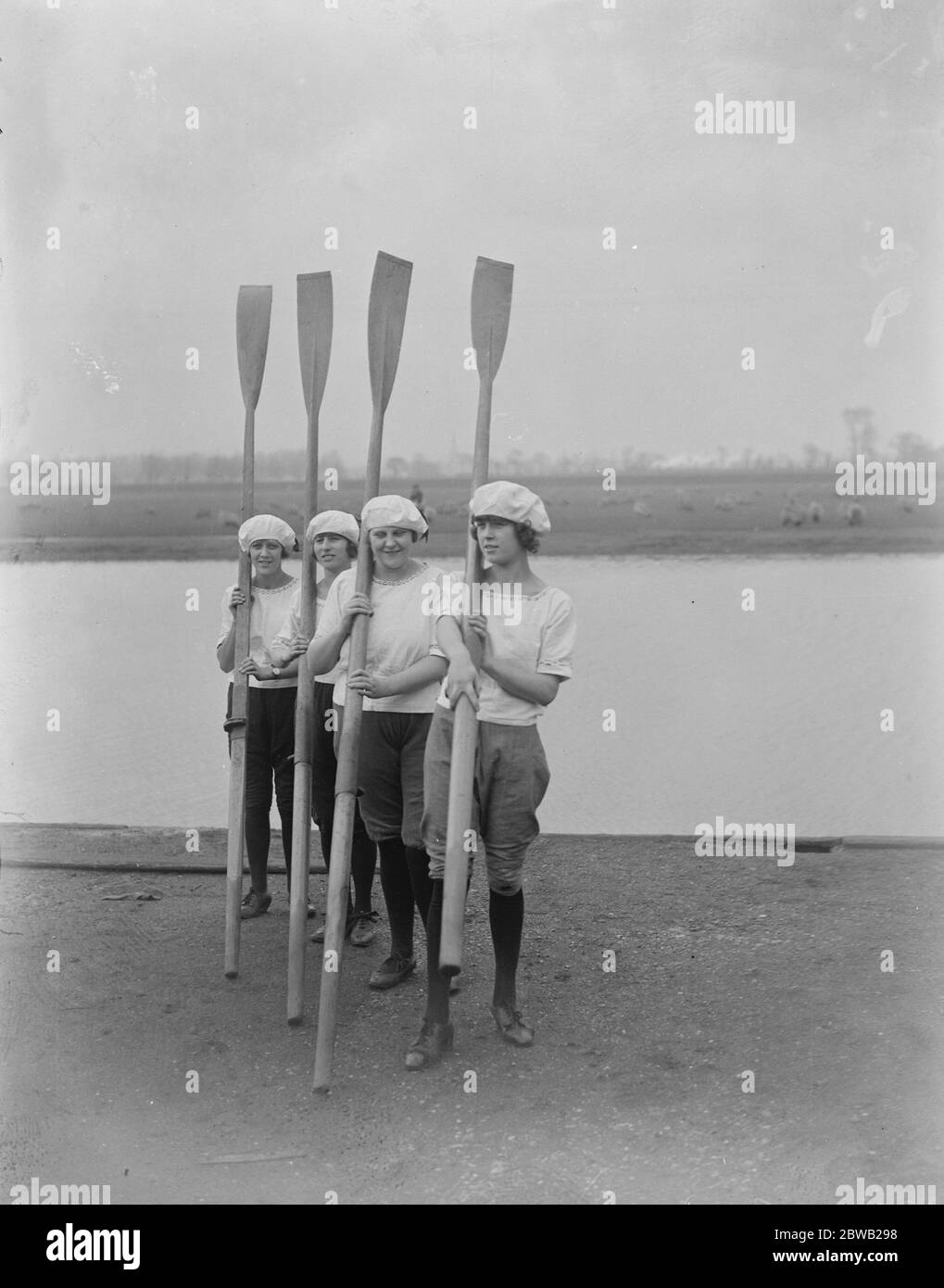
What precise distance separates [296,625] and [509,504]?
3.68 ft

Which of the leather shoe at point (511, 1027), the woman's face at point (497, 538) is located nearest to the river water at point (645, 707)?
the woman's face at point (497, 538)

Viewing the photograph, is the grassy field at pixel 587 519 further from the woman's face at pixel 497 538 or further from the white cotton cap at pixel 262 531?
the woman's face at pixel 497 538

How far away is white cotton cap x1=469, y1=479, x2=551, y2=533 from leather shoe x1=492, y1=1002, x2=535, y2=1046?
1.44 metres

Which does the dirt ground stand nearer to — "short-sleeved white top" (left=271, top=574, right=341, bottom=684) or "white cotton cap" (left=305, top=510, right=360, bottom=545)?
"short-sleeved white top" (left=271, top=574, right=341, bottom=684)

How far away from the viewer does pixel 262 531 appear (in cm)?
453

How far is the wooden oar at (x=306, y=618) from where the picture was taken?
12.9 ft

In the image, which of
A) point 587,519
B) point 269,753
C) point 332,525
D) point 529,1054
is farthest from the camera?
point 587,519

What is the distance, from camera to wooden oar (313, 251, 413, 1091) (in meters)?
3.61

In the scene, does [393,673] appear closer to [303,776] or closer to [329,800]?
[303,776]

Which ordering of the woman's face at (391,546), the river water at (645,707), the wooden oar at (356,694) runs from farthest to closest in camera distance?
the river water at (645,707)
the woman's face at (391,546)
the wooden oar at (356,694)

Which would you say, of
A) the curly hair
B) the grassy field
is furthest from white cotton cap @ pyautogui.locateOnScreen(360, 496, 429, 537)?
the grassy field

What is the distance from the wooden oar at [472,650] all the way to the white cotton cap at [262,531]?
0.98 meters

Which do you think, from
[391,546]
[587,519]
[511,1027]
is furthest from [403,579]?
[587,519]
